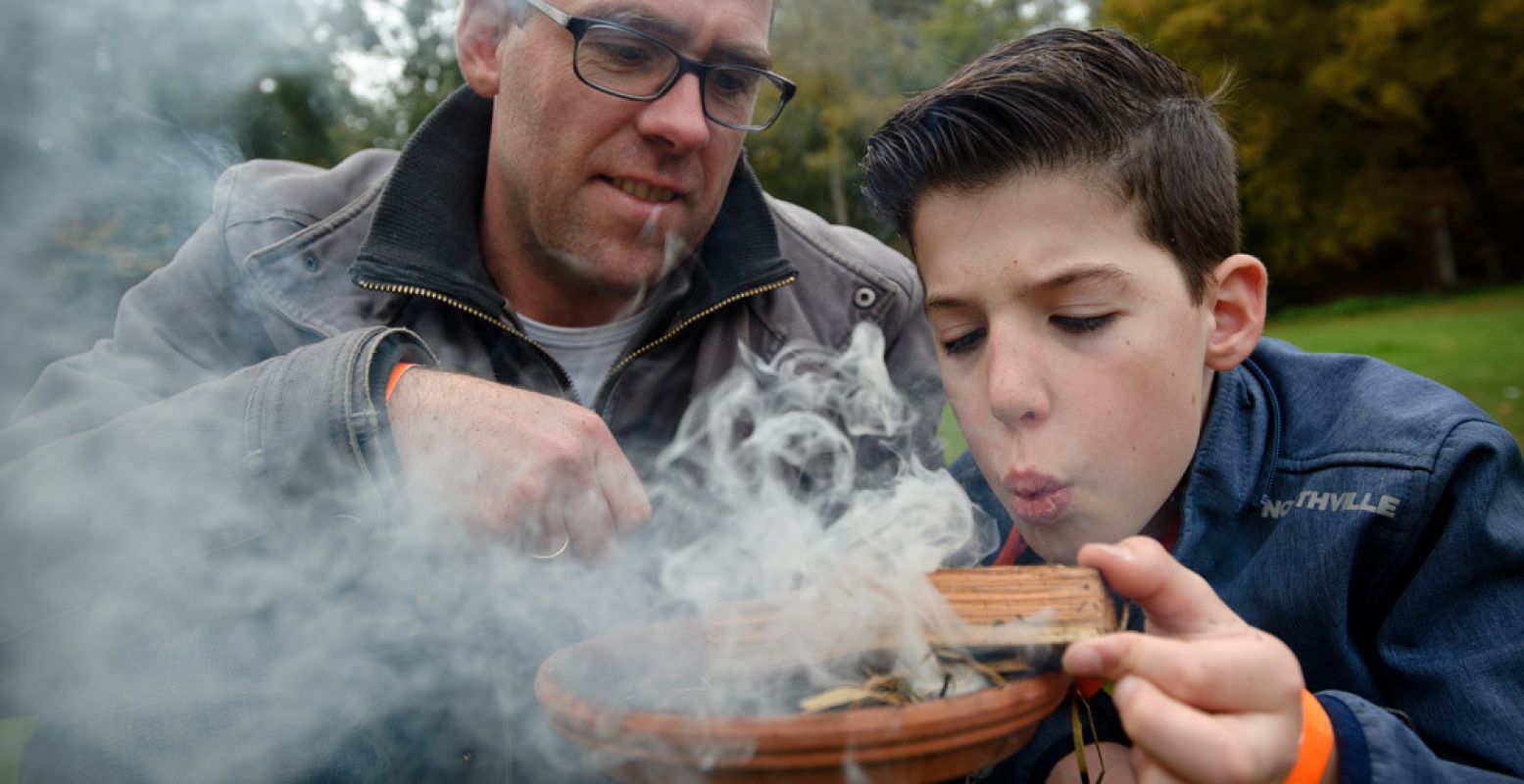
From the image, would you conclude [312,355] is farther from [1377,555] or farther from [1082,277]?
[1377,555]

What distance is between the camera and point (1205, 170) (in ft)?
7.02

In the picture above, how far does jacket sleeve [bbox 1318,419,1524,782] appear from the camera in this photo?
1587 mm

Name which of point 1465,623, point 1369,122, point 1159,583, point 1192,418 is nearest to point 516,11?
point 1192,418

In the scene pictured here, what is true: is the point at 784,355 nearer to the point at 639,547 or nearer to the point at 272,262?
the point at 639,547

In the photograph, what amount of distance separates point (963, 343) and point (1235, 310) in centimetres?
55

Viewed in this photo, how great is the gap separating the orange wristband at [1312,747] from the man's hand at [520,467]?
1058 mm

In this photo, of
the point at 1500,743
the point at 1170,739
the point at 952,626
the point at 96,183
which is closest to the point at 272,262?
the point at 96,183

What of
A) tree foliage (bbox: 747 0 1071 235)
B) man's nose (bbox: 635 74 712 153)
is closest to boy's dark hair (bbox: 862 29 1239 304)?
man's nose (bbox: 635 74 712 153)

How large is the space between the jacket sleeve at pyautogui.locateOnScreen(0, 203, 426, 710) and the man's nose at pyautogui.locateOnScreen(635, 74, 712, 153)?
0.92 m

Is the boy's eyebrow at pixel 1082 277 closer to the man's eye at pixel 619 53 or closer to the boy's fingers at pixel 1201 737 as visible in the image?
the boy's fingers at pixel 1201 737

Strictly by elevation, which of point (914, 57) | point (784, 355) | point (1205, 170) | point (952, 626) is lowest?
point (914, 57)

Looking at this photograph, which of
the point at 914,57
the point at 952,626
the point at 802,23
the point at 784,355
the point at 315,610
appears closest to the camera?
the point at 952,626

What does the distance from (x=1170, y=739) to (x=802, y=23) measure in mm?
20651

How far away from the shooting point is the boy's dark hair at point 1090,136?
6.56 ft
